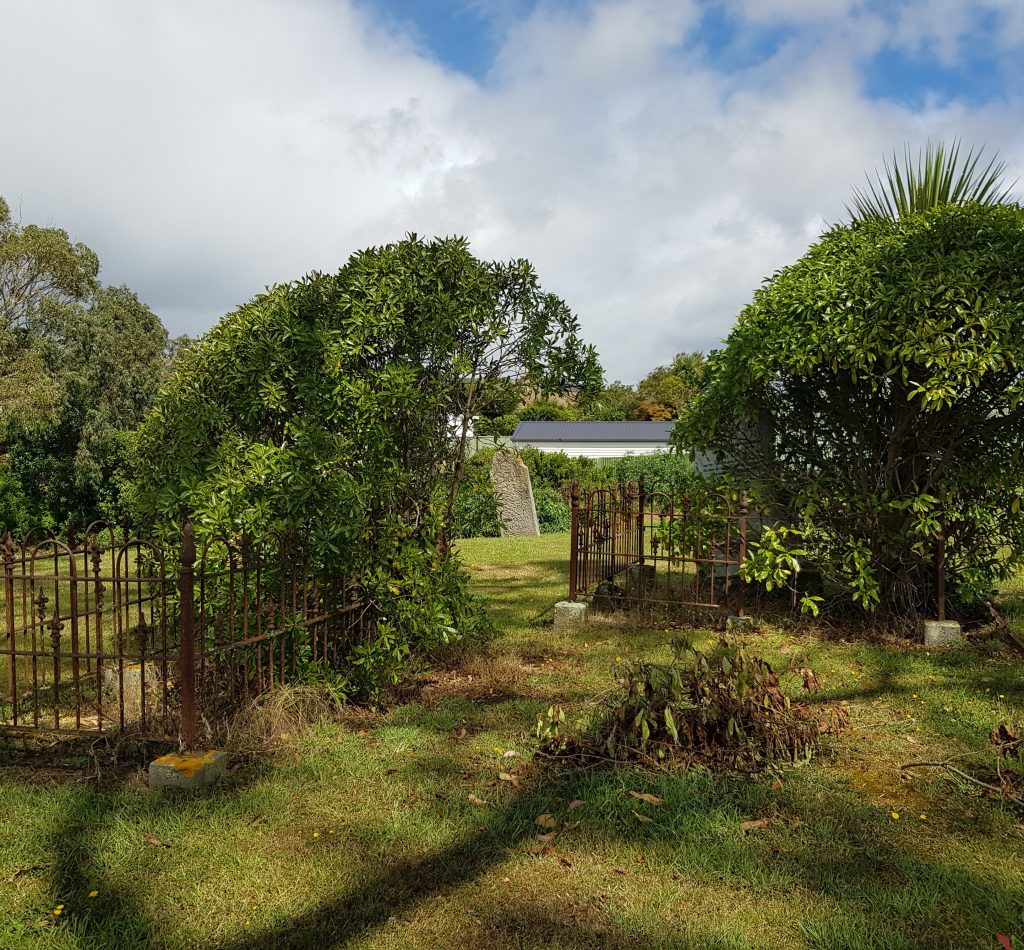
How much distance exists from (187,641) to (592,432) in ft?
140

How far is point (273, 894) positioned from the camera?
3.09 meters

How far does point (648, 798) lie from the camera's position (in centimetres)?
390

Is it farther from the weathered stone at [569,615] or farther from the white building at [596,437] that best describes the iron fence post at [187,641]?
the white building at [596,437]

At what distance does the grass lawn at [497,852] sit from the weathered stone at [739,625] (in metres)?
2.56

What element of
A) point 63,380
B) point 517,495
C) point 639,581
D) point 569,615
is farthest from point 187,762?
point 63,380

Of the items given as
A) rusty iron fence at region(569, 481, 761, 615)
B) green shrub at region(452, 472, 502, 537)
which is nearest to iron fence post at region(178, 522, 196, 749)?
green shrub at region(452, 472, 502, 537)

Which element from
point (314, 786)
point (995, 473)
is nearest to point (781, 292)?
point (995, 473)

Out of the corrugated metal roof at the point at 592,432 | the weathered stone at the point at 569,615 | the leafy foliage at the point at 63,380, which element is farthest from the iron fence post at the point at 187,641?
the corrugated metal roof at the point at 592,432

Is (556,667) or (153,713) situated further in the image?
(556,667)

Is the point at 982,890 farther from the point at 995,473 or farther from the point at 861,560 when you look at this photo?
the point at 995,473

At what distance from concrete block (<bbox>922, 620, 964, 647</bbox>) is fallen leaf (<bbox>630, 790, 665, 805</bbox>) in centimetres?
444

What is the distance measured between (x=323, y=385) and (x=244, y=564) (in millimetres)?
1378

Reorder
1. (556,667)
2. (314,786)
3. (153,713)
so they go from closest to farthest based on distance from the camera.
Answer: (314,786) → (153,713) → (556,667)

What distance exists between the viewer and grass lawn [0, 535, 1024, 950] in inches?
113
